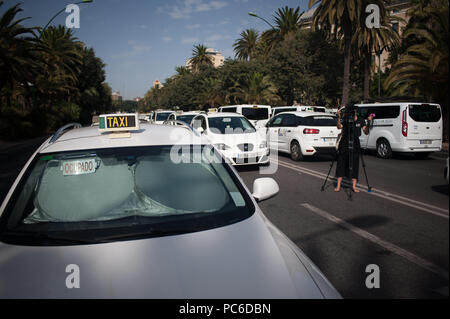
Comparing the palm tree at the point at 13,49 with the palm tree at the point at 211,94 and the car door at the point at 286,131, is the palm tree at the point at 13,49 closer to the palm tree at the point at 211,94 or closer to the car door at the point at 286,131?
the car door at the point at 286,131

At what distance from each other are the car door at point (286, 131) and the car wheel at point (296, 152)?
27 cm

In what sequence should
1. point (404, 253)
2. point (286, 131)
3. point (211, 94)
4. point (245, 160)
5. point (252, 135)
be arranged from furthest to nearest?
point (211, 94)
point (286, 131)
point (252, 135)
point (245, 160)
point (404, 253)

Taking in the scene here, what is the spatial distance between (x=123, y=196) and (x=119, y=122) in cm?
62

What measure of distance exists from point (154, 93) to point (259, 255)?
154 m

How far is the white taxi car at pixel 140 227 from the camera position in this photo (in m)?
1.50

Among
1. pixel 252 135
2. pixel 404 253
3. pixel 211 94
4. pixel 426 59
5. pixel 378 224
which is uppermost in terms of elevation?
pixel 211 94

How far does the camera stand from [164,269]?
1.55 metres

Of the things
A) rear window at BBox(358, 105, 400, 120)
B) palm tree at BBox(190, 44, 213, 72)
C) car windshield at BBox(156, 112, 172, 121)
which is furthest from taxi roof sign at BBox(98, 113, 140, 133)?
palm tree at BBox(190, 44, 213, 72)

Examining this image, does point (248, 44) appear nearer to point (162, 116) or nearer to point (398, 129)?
point (162, 116)

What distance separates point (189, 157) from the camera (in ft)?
8.77

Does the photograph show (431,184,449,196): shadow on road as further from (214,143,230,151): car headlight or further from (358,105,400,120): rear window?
(214,143,230,151): car headlight

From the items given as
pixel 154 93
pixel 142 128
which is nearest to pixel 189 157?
pixel 142 128

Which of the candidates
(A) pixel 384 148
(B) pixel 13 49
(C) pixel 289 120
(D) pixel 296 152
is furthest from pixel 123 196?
(B) pixel 13 49
